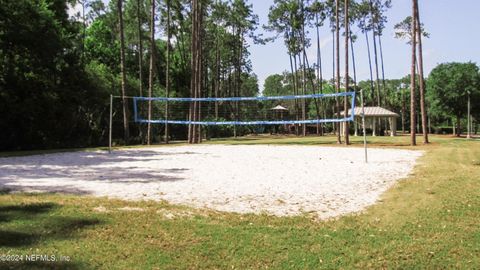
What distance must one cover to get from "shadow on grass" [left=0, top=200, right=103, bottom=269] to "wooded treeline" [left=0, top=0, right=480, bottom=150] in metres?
15.5

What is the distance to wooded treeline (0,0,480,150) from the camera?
2095 centimetres

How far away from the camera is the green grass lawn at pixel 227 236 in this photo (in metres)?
4.39

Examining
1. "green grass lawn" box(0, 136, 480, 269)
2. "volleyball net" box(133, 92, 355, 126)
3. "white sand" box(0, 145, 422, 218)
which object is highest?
"volleyball net" box(133, 92, 355, 126)

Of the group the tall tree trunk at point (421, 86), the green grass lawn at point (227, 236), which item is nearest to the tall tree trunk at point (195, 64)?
the tall tree trunk at point (421, 86)

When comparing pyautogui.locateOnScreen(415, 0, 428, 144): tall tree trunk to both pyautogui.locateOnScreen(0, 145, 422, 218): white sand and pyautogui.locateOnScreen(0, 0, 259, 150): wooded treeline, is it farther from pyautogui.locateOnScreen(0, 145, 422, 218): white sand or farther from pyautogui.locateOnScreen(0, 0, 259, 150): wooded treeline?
pyautogui.locateOnScreen(0, 0, 259, 150): wooded treeline

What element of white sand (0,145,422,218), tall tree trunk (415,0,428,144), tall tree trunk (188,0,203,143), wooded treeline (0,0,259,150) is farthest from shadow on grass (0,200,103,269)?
tall tree trunk (415,0,428,144)

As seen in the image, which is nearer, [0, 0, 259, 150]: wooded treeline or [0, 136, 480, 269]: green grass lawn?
[0, 136, 480, 269]: green grass lawn

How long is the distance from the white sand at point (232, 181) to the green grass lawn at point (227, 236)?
2.17ft

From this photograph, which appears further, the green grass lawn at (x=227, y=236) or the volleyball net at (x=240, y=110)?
the volleyball net at (x=240, y=110)

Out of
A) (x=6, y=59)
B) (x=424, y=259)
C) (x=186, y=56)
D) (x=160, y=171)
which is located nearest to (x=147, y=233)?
(x=424, y=259)

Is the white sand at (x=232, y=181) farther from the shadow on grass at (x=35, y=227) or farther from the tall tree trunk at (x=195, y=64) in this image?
the tall tree trunk at (x=195, y=64)

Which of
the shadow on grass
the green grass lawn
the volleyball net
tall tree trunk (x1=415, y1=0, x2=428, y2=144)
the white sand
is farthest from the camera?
tall tree trunk (x1=415, y1=0, x2=428, y2=144)

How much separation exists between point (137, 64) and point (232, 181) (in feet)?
115

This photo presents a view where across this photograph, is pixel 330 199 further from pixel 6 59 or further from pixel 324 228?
pixel 6 59
